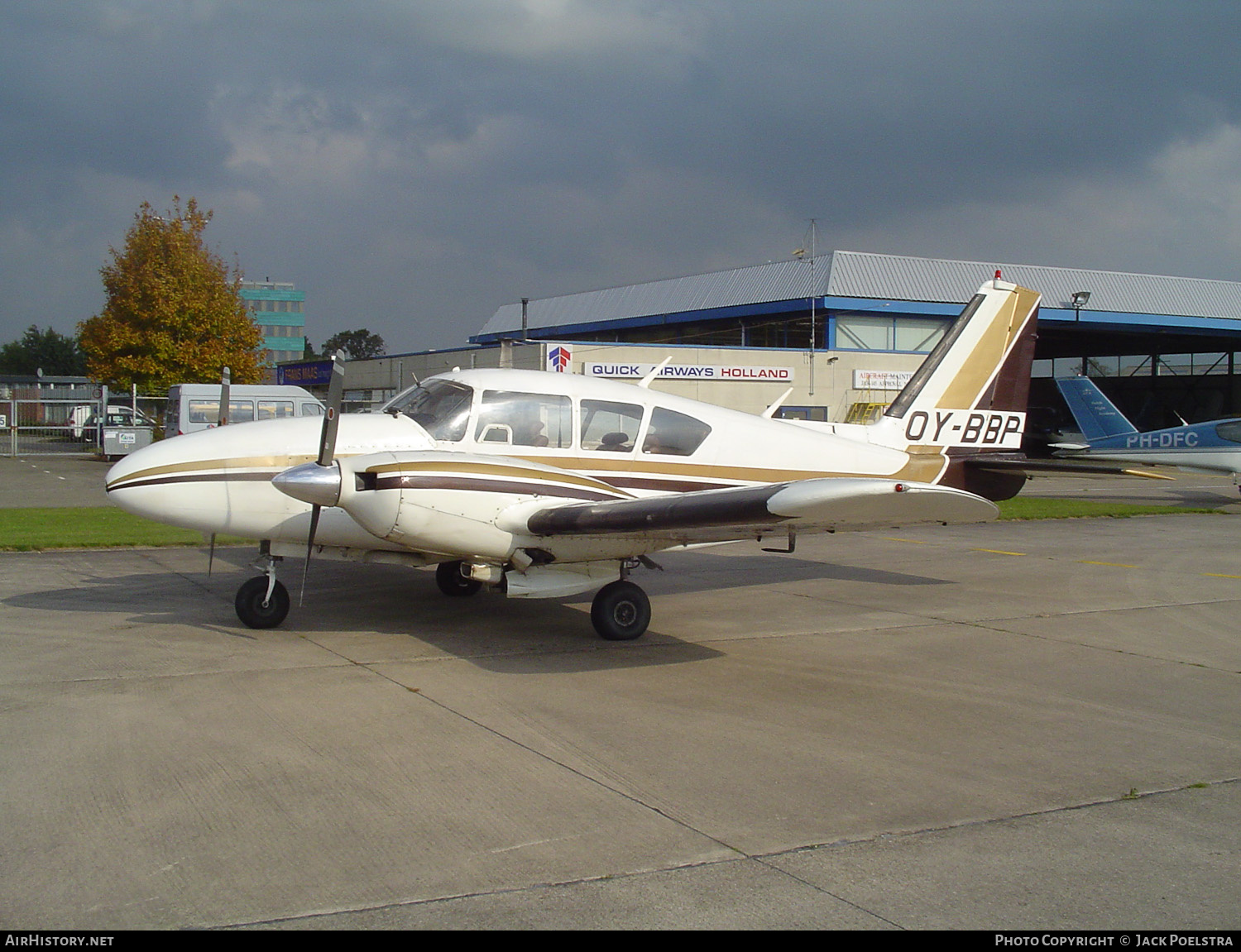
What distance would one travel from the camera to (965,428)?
12.2m

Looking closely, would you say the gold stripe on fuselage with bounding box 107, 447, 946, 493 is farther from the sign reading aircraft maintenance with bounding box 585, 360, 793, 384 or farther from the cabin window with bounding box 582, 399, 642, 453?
the sign reading aircraft maintenance with bounding box 585, 360, 793, 384

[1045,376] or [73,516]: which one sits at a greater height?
[1045,376]

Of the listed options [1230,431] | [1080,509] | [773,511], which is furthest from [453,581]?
[1230,431]

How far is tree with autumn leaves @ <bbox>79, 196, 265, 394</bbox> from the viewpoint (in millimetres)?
34281

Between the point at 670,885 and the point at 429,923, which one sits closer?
the point at 429,923

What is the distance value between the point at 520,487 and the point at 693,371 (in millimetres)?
28913

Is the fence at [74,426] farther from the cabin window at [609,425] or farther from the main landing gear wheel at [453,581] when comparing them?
the cabin window at [609,425]

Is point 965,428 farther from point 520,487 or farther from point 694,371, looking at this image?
point 694,371

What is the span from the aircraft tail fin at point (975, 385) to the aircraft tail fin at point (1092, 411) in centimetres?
1840

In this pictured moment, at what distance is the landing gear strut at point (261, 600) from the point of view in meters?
→ 9.08

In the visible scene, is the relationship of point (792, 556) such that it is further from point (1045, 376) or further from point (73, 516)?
point (1045, 376)
